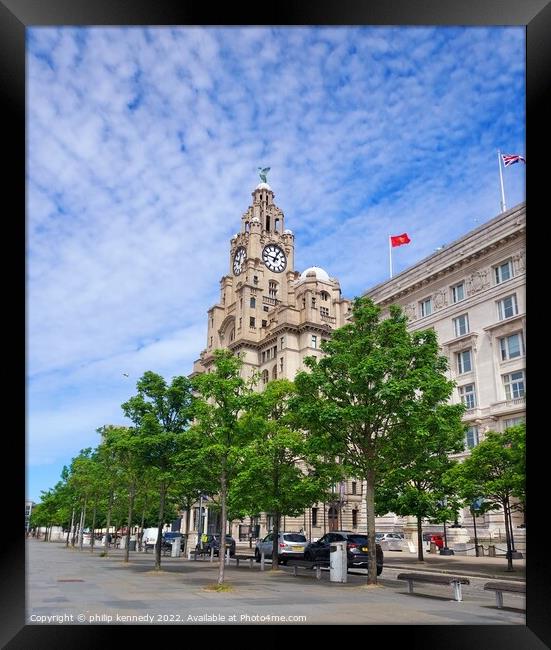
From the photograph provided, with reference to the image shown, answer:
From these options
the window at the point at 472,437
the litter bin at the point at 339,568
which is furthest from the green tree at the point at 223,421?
the window at the point at 472,437

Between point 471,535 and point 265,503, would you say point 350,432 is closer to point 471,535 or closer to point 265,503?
point 265,503

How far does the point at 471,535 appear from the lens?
4322cm

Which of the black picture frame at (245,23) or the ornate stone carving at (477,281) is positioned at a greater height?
the ornate stone carving at (477,281)

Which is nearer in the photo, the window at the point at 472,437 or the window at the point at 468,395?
the window at the point at 472,437

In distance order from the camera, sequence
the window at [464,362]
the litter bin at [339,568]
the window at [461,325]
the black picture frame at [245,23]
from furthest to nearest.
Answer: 1. the window at [461,325]
2. the window at [464,362]
3. the litter bin at [339,568]
4. the black picture frame at [245,23]

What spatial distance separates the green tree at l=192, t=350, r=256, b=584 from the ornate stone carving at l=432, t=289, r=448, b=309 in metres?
31.7

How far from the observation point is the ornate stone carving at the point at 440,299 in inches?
1916

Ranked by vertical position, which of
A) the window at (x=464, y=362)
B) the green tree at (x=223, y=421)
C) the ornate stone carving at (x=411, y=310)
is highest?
the ornate stone carving at (x=411, y=310)

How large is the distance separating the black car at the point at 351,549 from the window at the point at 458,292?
2561 centimetres

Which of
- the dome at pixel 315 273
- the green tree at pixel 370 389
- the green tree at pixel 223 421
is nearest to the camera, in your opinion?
the green tree at pixel 223 421

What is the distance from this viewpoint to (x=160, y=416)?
25594 mm

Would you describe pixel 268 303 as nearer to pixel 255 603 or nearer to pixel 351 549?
pixel 351 549

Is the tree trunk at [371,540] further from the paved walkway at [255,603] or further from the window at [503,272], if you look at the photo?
the window at [503,272]
